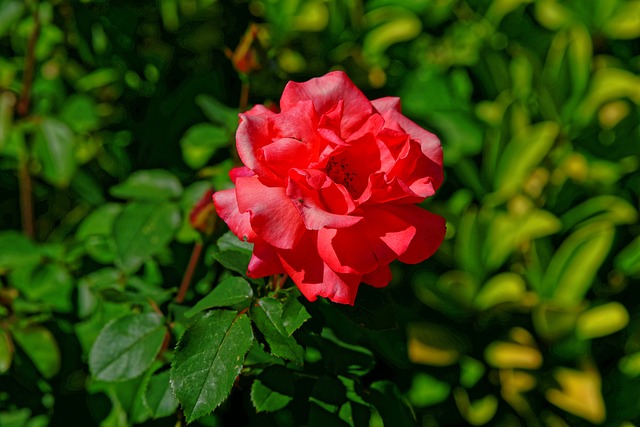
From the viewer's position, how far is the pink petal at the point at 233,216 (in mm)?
653

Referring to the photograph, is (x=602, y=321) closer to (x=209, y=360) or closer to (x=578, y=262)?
(x=578, y=262)

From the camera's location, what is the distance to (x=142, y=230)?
975 mm

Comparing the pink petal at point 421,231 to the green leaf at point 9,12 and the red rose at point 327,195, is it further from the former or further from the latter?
the green leaf at point 9,12

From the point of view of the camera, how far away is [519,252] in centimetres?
132

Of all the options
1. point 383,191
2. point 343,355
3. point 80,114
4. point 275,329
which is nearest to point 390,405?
point 343,355

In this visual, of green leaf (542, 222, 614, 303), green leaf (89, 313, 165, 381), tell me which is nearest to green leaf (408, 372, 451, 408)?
green leaf (542, 222, 614, 303)

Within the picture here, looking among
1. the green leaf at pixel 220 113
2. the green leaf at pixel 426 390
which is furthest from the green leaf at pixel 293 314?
the green leaf at pixel 426 390

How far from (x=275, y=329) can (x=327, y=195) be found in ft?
0.54

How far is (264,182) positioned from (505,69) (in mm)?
919

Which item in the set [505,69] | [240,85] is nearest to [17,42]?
[240,85]

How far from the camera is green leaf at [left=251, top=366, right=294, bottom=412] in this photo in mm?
779

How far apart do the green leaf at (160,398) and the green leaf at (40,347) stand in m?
0.27

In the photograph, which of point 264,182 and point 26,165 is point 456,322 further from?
point 26,165

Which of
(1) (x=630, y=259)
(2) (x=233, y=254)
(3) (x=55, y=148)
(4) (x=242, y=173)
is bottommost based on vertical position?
(1) (x=630, y=259)
